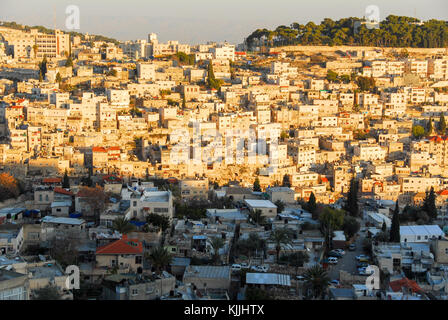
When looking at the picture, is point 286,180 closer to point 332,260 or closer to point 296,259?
point 332,260

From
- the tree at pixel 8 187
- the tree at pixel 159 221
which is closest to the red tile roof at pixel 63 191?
the tree at pixel 8 187

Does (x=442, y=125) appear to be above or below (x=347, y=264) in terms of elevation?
above

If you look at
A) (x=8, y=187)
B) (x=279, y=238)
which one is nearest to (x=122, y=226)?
(x=279, y=238)

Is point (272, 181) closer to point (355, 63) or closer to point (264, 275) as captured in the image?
point (264, 275)

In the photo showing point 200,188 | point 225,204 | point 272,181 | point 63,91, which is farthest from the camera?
point 63,91

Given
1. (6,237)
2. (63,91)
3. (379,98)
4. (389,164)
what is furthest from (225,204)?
(379,98)

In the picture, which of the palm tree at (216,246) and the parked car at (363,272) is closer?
the parked car at (363,272)

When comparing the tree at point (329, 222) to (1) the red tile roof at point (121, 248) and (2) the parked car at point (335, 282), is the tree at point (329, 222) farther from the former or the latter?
(1) the red tile roof at point (121, 248)
